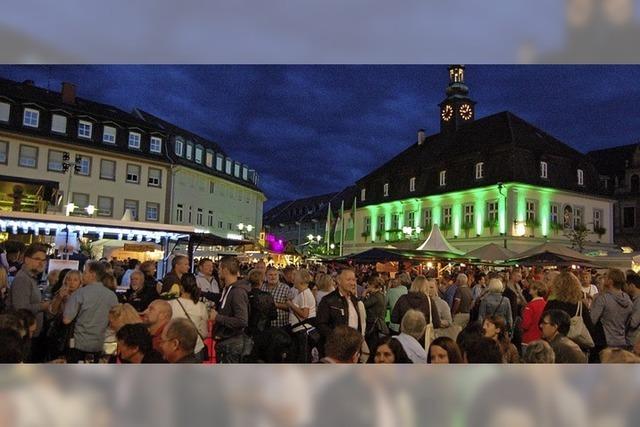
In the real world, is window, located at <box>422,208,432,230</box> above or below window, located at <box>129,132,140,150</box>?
below

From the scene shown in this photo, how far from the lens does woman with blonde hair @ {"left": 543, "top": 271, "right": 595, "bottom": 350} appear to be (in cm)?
638

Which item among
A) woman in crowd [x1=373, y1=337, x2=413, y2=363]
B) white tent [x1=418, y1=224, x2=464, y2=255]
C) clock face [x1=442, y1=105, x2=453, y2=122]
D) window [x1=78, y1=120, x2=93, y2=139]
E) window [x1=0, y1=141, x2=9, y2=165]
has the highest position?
clock face [x1=442, y1=105, x2=453, y2=122]

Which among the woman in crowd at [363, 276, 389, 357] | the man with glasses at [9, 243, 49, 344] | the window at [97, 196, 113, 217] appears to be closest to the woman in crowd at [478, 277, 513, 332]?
the woman in crowd at [363, 276, 389, 357]

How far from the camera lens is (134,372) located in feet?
11.5

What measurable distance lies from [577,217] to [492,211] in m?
6.62

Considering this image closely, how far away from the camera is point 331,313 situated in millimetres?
5762

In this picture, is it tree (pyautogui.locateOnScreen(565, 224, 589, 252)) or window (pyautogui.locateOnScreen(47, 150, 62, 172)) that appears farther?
tree (pyautogui.locateOnScreen(565, 224, 589, 252))

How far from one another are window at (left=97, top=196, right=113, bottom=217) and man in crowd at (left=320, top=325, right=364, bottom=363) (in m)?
27.6

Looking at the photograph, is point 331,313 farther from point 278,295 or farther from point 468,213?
point 468,213

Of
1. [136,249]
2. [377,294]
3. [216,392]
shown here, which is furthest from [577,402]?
[136,249]

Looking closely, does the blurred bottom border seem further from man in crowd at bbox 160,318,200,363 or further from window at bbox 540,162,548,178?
window at bbox 540,162,548,178

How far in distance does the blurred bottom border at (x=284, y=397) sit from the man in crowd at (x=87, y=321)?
5.83ft

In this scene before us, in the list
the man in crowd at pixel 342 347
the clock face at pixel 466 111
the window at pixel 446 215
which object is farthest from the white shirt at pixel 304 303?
the clock face at pixel 466 111

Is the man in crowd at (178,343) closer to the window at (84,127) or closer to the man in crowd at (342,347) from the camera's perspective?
the man in crowd at (342,347)
